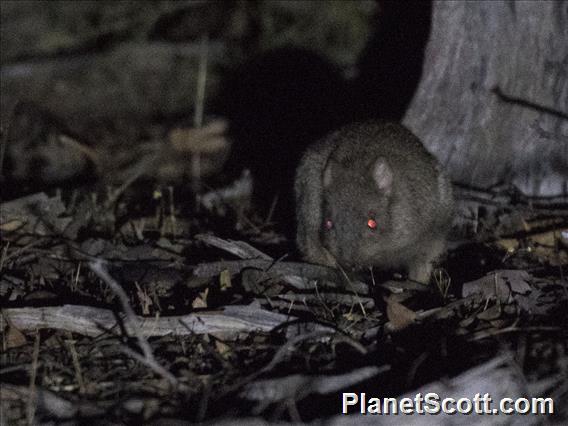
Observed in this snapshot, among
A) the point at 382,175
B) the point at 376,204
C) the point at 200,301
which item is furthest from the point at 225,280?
the point at 382,175

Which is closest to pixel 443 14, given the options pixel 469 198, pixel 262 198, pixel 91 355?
pixel 469 198

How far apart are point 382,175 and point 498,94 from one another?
4.46 ft

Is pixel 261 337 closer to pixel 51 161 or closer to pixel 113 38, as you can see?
pixel 51 161

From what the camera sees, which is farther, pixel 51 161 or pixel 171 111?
pixel 171 111

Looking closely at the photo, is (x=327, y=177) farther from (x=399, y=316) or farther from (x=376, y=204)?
(x=399, y=316)

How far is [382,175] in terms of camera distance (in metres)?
6.15

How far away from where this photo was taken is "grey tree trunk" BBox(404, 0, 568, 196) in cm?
660

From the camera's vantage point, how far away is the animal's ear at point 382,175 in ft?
20.0

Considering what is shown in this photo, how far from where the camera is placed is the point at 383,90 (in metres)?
9.49

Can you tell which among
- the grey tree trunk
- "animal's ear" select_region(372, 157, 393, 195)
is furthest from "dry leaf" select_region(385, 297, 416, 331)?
the grey tree trunk

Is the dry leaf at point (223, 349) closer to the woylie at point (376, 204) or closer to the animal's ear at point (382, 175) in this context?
the woylie at point (376, 204)

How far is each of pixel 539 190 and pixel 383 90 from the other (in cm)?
294

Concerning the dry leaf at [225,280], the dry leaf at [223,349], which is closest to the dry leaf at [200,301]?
the dry leaf at [225,280]

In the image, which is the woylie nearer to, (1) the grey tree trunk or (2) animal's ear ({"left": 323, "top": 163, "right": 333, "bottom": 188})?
(2) animal's ear ({"left": 323, "top": 163, "right": 333, "bottom": 188})
